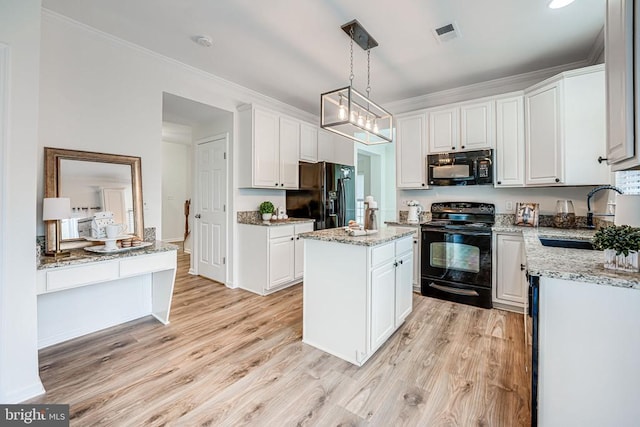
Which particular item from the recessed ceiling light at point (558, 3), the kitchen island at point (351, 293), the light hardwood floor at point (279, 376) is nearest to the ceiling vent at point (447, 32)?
the recessed ceiling light at point (558, 3)

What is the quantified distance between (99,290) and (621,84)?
12.2ft

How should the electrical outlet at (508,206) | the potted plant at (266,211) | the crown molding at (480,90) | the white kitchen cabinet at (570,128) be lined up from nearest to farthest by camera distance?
the white kitchen cabinet at (570,128), the crown molding at (480,90), the electrical outlet at (508,206), the potted plant at (266,211)

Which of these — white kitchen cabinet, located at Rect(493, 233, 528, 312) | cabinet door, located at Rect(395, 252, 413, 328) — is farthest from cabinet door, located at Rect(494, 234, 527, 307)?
cabinet door, located at Rect(395, 252, 413, 328)

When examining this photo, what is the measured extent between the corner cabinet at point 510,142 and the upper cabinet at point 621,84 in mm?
2007

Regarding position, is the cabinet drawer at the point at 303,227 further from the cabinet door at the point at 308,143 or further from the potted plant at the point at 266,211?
the cabinet door at the point at 308,143

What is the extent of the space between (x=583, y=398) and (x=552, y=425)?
0.19m

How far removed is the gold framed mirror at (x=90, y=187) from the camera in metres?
2.27

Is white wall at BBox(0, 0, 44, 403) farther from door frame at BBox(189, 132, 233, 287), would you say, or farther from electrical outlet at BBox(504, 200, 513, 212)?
electrical outlet at BBox(504, 200, 513, 212)

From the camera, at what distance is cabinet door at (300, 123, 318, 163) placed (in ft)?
14.2

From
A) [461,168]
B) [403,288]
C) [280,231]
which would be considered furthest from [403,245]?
[280,231]

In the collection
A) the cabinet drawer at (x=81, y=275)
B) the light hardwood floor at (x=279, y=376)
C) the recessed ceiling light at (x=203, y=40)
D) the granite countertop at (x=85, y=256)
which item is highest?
the recessed ceiling light at (x=203, y=40)

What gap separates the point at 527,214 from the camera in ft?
10.4

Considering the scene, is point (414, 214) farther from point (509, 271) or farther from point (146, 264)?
point (146, 264)

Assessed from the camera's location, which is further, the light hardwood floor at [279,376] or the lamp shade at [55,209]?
the lamp shade at [55,209]
